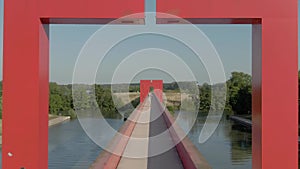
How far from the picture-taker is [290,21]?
179 cm

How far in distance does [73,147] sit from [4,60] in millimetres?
13239

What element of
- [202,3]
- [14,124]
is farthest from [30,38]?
[202,3]

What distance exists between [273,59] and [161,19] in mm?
658

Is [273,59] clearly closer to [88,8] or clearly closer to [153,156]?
[88,8]

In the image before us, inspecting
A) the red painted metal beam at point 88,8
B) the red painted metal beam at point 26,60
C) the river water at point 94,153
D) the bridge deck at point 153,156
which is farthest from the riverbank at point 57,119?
the red painted metal beam at point 88,8

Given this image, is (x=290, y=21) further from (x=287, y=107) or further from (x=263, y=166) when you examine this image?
(x=263, y=166)

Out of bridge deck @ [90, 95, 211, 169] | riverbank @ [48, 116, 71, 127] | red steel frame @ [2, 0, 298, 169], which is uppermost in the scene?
red steel frame @ [2, 0, 298, 169]

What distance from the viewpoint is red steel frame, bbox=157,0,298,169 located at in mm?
1796

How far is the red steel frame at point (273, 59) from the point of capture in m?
1.80

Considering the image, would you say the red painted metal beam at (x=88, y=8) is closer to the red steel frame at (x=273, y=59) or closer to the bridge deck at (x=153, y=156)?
the red steel frame at (x=273, y=59)

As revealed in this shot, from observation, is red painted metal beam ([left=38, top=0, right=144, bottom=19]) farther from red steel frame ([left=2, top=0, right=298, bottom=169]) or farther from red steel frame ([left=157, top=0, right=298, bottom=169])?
red steel frame ([left=157, top=0, right=298, bottom=169])

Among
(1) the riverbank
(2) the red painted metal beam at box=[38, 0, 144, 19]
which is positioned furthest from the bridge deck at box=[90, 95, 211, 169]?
(1) the riverbank

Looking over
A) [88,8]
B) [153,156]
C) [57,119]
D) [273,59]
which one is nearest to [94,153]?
[153,156]

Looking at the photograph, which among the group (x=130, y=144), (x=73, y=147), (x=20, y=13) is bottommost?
(x=73, y=147)
